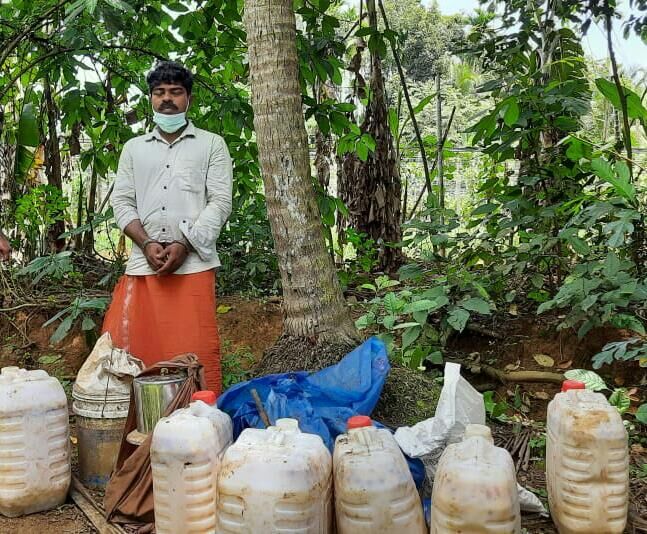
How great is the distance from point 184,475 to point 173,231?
4.53ft

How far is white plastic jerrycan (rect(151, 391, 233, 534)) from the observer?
2238 millimetres

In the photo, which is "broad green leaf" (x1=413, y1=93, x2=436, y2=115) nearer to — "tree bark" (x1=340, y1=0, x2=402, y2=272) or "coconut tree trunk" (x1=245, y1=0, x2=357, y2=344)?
"tree bark" (x1=340, y1=0, x2=402, y2=272)

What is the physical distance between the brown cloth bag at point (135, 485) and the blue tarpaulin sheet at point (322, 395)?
177mm

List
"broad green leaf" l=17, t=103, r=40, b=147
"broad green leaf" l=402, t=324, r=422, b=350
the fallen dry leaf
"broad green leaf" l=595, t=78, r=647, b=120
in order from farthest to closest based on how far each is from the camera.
Answer: 1. "broad green leaf" l=17, t=103, r=40, b=147
2. the fallen dry leaf
3. "broad green leaf" l=595, t=78, r=647, b=120
4. "broad green leaf" l=402, t=324, r=422, b=350

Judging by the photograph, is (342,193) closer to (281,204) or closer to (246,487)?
(281,204)

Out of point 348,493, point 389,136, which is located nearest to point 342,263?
point 389,136

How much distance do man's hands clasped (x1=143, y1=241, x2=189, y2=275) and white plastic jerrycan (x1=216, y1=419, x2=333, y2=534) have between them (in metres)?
1.38

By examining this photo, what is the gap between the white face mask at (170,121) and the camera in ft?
10.8

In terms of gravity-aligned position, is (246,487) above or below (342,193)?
below

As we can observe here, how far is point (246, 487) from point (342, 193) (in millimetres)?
5356

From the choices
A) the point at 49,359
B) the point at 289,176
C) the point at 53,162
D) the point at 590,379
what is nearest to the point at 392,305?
the point at 289,176

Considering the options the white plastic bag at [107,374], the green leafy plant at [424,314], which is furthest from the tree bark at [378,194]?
the white plastic bag at [107,374]

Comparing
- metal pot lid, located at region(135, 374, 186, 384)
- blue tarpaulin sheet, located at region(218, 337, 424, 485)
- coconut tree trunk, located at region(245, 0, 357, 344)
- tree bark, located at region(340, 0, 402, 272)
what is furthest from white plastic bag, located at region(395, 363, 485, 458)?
tree bark, located at region(340, 0, 402, 272)

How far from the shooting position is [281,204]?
3146 mm
